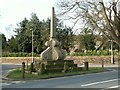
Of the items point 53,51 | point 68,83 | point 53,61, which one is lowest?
point 68,83

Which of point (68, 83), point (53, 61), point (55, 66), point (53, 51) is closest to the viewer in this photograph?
point (68, 83)

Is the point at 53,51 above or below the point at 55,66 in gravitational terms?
above

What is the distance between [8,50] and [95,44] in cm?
2105

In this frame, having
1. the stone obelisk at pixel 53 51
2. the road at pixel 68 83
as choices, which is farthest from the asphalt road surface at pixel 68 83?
the stone obelisk at pixel 53 51

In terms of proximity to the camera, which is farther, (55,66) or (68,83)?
(55,66)

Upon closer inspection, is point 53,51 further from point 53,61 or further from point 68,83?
point 68,83

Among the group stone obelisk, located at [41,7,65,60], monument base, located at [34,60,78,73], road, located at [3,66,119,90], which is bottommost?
road, located at [3,66,119,90]

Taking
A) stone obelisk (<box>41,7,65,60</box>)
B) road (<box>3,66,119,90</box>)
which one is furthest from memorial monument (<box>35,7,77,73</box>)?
road (<box>3,66,119,90</box>)

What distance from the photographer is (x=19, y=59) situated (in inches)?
2510

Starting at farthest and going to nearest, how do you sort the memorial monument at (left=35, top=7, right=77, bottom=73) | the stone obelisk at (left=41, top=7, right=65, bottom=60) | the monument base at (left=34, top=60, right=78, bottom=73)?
1. the stone obelisk at (left=41, top=7, right=65, bottom=60)
2. the memorial monument at (left=35, top=7, right=77, bottom=73)
3. the monument base at (left=34, top=60, right=78, bottom=73)

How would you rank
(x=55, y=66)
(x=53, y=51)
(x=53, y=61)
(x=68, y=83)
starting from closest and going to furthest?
Result: (x=68, y=83) < (x=55, y=66) < (x=53, y=61) < (x=53, y=51)

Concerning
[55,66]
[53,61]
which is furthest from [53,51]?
[55,66]

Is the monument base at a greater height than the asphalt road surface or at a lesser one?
greater

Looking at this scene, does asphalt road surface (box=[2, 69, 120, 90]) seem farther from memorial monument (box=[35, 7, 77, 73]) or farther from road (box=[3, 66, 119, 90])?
memorial monument (box=[35, 7, 77, 73])
